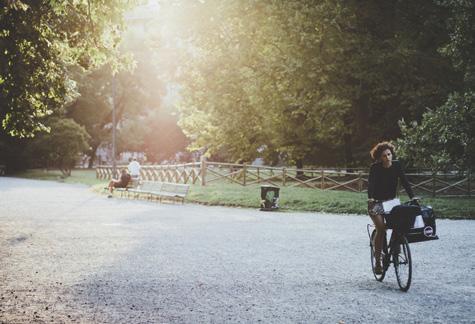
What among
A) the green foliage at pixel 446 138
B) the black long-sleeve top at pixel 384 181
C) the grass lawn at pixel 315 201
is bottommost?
the grass lawn at pixel 315 201

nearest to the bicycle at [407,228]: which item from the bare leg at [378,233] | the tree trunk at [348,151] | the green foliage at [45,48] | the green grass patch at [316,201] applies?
the bare leg at [378,233]

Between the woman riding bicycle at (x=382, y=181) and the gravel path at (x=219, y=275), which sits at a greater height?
the woman riding bicycle at (x=382, y=181)

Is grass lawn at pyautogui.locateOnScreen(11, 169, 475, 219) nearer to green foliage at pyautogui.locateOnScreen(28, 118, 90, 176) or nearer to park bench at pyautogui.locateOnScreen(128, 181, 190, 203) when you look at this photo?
park bench at pyautogui.locateOnScreen(128, 181, 190, 203)

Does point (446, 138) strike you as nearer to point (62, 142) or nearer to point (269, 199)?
point (269, 199)

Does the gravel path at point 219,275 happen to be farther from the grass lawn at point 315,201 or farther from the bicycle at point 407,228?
the grass lawn at point 315,201

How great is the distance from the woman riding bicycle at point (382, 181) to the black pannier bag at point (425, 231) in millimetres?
373

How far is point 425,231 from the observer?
6301 mm

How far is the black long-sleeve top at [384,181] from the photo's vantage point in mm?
6598

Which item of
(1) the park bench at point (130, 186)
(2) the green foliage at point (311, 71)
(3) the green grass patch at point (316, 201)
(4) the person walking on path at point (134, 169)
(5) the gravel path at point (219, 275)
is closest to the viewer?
(5) the gravel path at point (219, 275)

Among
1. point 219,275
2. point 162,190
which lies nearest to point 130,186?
point 162,190

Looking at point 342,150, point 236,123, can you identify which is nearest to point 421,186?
point 342,150

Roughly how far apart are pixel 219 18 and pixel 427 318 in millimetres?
23115

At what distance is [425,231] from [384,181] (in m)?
0.84

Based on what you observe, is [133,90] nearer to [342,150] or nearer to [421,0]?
[342,150]
